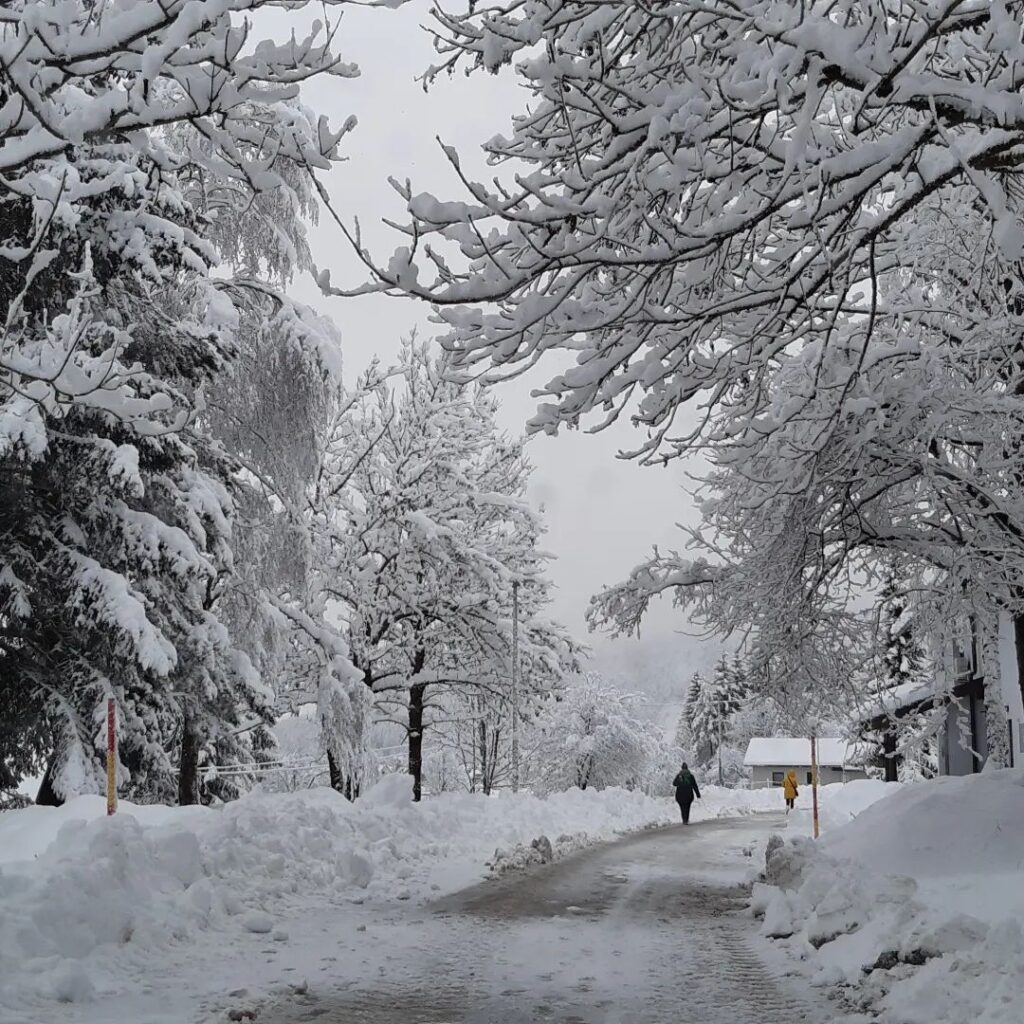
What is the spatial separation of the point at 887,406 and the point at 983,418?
0.94 meters

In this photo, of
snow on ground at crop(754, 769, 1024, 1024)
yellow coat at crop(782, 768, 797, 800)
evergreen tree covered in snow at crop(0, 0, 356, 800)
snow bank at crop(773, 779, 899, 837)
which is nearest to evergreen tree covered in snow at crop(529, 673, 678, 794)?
snow bank at crop(773, 779, 899, 837)

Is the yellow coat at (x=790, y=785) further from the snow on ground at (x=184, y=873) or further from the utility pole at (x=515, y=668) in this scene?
the snow on ground at (x=184, y=873)

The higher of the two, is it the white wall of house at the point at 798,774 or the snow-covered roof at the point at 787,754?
the snow-covered roof at the point at 787,754

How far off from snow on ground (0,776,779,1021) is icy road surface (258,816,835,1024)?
92 centimetres

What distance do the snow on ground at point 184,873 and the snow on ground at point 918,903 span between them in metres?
3.68

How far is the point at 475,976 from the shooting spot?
21.0 ft

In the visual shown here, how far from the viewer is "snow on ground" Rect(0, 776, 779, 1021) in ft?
19.1

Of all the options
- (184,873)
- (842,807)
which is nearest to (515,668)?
(842,807)

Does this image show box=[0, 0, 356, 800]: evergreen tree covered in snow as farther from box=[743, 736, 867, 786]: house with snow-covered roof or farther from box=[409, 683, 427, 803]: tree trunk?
box=[743, 736, 867, 786]: house with snow-covered roof

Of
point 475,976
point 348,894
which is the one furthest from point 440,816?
point 475,976

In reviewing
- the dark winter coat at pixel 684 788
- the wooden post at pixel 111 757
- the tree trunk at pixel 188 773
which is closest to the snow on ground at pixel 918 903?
the wooden post at pixel 111 757

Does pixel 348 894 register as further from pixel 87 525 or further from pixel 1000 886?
pixel 1000 886

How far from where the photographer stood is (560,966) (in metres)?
6.82

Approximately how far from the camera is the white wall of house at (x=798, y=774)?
7669cm
